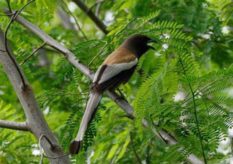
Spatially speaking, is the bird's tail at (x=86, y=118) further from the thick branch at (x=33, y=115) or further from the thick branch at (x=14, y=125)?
the thick branch at (x=14, y=125)

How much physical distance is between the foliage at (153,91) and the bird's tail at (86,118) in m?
0.14

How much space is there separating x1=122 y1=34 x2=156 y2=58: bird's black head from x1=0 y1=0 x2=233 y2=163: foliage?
11cm

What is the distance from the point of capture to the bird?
16.2ft

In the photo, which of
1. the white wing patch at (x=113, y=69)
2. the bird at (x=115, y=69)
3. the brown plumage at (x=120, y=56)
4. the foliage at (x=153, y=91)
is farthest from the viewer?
the brown plumage at (x=120, y=56)

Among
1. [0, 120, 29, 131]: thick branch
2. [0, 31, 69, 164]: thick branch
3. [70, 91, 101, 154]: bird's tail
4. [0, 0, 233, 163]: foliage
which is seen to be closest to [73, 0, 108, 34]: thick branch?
[0, 0, 233, 163]: foliage

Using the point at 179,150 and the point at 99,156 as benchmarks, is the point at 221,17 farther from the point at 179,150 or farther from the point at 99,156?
the point at 179,150

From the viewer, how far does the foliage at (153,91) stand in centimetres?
423

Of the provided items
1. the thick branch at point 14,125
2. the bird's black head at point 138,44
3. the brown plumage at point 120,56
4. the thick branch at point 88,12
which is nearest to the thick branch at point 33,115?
the thick branch at point 14,125

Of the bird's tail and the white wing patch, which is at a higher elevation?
the bird's tail

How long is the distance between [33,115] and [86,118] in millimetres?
386

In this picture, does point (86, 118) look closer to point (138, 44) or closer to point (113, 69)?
point (113, 69)

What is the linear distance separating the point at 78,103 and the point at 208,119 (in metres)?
1.42

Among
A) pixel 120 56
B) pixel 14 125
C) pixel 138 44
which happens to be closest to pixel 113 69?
pixel 120 56

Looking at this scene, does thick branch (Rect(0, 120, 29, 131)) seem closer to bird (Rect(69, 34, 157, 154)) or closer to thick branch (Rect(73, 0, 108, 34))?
bird (Rect(69, 34, 157, 154))
